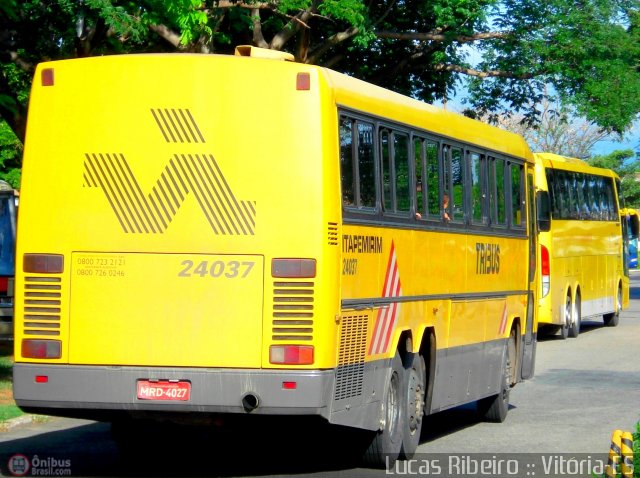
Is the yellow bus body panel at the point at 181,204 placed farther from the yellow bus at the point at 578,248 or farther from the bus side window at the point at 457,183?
the yellow bus at the point at 578,248

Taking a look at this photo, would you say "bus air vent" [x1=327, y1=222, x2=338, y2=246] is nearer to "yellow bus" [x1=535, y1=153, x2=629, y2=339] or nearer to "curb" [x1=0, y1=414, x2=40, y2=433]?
"curb" [x1=0, y1=414, x2=40, y2=433]

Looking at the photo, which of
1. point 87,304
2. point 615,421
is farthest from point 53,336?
point 615,421

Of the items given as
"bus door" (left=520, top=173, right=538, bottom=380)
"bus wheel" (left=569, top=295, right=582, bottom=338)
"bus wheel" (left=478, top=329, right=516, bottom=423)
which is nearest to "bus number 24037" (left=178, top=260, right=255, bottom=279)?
"bus wheel" (left=478, top=329, right=516, bottom=423)

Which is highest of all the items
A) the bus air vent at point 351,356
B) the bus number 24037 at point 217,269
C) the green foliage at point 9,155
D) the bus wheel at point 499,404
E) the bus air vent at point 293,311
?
the green foliage at point 9,155

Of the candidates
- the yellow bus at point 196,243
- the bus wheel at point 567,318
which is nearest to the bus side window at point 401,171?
the yellow bus at point 196,243

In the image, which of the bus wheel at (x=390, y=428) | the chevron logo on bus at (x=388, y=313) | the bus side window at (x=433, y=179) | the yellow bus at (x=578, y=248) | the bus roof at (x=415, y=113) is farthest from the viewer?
the yellow bus at (x=578, y=248)

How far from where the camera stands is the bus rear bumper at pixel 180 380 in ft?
31.6

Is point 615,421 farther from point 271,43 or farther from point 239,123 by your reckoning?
point 271,43

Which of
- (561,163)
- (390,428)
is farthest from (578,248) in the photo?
(390,428)

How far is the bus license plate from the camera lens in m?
9.74

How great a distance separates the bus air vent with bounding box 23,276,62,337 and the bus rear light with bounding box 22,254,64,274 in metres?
0.05

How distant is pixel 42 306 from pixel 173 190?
1282 mm

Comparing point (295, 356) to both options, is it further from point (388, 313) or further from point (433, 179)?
point (433, 179)

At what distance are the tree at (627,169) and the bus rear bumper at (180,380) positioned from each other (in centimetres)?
Result: 7748
